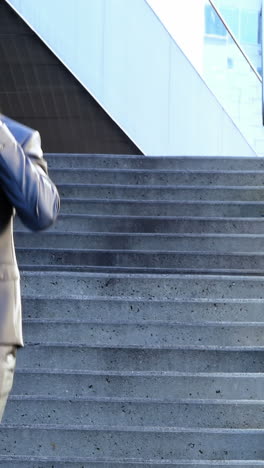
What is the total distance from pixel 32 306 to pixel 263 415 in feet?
4.37

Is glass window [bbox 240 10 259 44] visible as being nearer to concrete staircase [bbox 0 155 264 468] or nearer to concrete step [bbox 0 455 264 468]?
concrete staircase [bbox 0 155 264 468]

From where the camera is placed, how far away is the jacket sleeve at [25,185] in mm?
2842

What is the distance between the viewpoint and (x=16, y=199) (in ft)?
9.41

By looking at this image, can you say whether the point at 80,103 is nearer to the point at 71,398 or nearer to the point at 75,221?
the point at 75,221

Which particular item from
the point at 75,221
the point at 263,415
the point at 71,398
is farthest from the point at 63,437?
the point at 75,221

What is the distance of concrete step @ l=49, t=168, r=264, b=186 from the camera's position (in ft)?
27.7

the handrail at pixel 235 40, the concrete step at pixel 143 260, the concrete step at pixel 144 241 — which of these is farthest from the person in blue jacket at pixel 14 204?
the handrail at pixel 235 40

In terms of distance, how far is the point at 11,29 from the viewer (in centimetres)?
1061

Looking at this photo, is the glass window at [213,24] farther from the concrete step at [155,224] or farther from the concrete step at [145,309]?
the concrete step at [145,309]

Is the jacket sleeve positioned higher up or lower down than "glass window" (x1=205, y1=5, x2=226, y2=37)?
higher up

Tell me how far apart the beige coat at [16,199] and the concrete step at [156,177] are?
212 inches

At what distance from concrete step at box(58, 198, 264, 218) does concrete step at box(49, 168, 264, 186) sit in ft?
1.17

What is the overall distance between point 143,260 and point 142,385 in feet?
5.34

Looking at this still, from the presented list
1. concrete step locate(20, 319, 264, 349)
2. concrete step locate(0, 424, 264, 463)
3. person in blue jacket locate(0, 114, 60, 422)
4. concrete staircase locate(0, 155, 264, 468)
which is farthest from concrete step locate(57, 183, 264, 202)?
person in blue jacket locate(0, 114, 60, 422)
